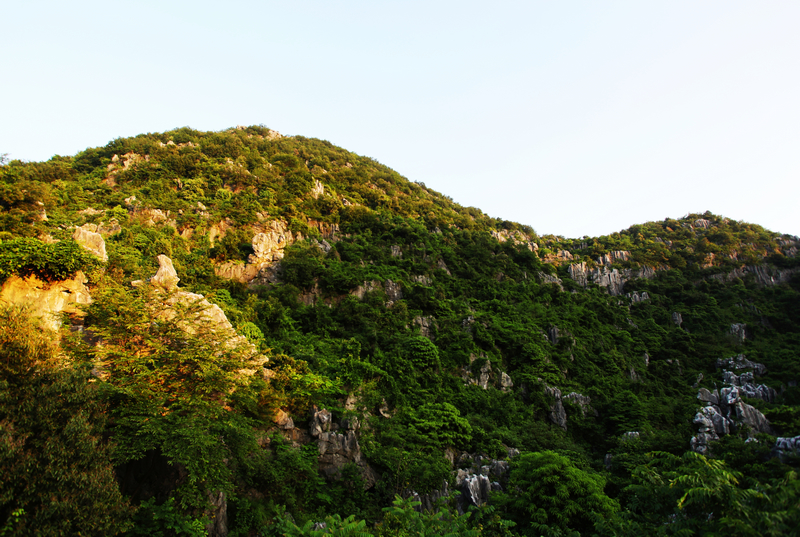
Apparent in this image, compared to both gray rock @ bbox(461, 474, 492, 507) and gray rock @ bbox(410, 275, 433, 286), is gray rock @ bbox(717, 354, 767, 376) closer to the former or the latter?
gray rock @ bbox(410, 275, 433, 286)

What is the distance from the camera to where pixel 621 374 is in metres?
30.9

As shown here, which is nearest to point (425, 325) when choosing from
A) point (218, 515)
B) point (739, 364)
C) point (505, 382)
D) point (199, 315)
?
point (505, 382)

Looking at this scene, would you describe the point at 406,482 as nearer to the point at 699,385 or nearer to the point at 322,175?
the point at 699,385

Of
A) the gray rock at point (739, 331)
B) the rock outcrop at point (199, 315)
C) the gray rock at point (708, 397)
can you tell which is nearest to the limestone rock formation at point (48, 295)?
the rock outcrop at point (199, 315)

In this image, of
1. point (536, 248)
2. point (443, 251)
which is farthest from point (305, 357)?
point (536, 248)

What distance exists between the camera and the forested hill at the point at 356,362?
9.11m

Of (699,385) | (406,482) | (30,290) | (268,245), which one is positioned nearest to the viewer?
(30,290)

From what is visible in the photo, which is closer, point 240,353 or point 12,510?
point 12,510

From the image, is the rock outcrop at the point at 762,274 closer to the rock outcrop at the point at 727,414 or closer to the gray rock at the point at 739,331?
the gray rock at the point at 739,331

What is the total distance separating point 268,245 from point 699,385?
36.1 meters

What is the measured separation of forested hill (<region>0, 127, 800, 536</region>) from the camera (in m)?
9.11

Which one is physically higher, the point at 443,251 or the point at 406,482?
the point at 443,251

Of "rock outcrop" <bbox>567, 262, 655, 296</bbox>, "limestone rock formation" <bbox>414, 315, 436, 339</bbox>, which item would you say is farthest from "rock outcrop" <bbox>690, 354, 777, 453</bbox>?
"rock outcrop" <bbox>567, 262, 655, 296</bbox>

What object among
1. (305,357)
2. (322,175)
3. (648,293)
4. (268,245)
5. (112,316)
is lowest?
(305,357)
